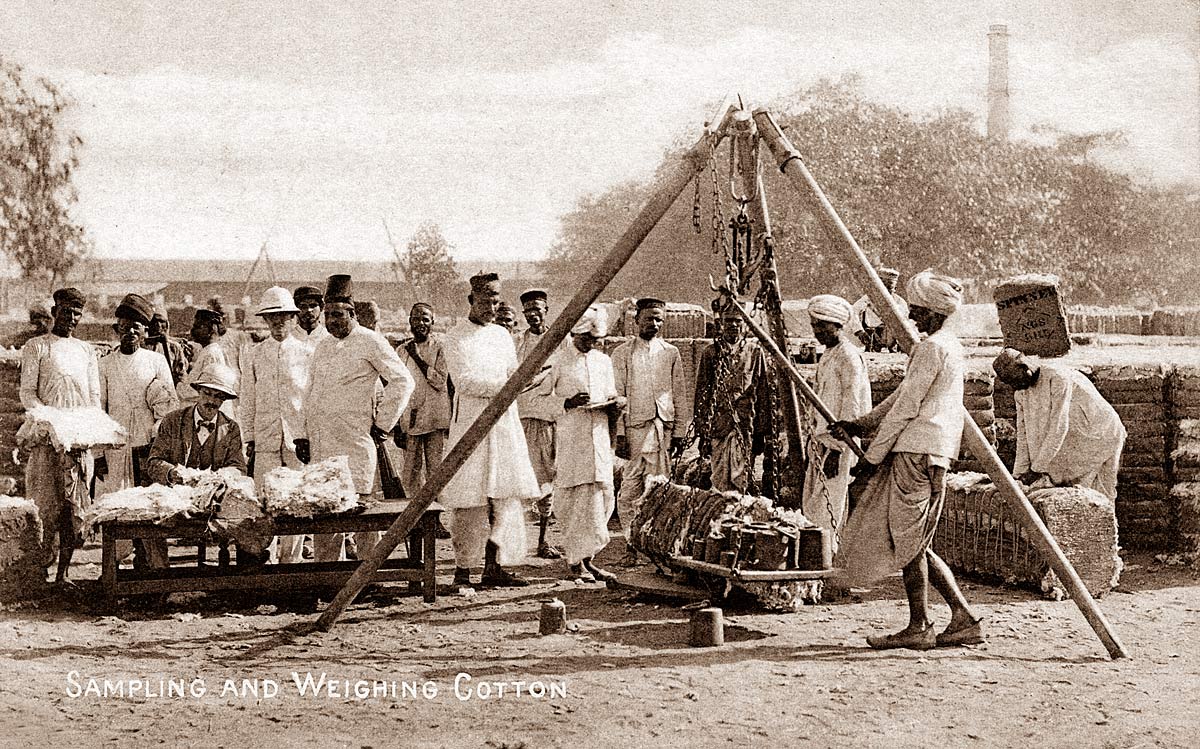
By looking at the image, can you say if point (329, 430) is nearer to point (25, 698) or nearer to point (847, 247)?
point (25, 698)

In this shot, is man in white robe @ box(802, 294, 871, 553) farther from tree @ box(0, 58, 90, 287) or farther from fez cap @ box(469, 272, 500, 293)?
tree @ box(0, 58, 90, 287)

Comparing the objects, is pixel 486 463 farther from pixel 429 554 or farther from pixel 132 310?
pixel 132 310

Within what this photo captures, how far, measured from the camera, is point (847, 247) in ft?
21.2

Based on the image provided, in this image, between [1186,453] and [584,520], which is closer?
[584,520]

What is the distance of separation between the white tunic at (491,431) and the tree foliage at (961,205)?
88.7 feet

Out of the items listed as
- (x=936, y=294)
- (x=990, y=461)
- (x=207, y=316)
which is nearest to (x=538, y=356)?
(x=936, y=294)

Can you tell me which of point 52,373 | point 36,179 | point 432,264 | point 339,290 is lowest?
point 52,373

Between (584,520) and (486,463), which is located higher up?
(486,463)

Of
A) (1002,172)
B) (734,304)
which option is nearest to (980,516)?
(734,304)

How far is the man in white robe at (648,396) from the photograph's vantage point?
379 inches

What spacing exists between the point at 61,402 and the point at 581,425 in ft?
13.5

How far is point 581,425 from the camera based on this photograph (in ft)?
28.7

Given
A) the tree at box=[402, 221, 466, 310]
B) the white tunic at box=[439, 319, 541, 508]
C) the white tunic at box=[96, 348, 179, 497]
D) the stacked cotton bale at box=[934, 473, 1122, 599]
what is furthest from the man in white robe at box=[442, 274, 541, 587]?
the tree at box=[402, 221, 466, 310]

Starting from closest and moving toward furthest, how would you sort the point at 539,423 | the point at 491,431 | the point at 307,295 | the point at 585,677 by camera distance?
the point at 585,677 < the point at 491,431 < the point at 307,295 < the point at 539,423
